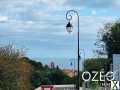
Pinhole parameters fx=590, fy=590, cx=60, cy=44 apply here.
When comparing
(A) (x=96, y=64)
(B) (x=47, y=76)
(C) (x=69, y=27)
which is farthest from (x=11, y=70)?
(B) (x=47, y=76)

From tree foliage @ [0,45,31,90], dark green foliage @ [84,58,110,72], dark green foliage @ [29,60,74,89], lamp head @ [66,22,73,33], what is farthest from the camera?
dark green foliage @ [29,60,74,89]

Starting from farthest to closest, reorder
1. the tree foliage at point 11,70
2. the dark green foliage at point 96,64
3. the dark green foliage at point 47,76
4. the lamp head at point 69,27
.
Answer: the dark green foliage at point 47,76 < the dark green foliage at point 96,64 < the tree foliage at point 11,70 < the lamp head at point 69,27

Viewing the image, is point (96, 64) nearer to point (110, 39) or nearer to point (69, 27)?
point (110, 39)

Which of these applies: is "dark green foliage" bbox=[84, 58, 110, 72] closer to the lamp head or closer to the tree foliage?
the tree foliage

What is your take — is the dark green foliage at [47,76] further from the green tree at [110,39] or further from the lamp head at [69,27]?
Result: the lamp head at [69,27]

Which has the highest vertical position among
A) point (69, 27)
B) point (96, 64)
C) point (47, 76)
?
point (69, 27)

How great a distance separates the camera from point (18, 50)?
58.2 metres

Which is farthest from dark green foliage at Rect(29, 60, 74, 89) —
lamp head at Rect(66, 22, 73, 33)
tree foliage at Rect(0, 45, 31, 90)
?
lamp head at Rect(66, 22, 73, 33)

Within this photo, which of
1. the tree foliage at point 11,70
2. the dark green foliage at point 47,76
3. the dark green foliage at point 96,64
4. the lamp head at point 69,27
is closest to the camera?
the lamp head at point 69,27

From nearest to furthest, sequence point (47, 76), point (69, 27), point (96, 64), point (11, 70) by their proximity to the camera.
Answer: point (69, 27), point (11, 70), point (96, 64), point (47, 76)

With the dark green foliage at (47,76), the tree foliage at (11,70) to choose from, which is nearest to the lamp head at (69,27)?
the tree foliage at (11,70)

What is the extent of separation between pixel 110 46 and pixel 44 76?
54.5ft

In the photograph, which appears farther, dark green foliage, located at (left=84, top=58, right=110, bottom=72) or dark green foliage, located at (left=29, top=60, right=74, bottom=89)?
dark green foliage, located at (left=29, top=60, right=74, bottom=89)

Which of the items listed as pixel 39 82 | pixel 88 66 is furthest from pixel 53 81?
pixel 88 66
